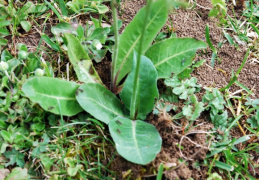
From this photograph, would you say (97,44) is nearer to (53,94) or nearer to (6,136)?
(53,94)

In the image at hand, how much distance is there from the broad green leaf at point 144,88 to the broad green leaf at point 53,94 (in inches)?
12.0

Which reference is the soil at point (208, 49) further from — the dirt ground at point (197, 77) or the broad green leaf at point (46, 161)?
the broad green leaf at point (46, 161)

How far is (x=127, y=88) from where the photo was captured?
1.74 meters

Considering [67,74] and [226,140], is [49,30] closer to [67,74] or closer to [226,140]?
[67,74]

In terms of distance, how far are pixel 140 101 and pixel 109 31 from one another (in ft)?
1.88

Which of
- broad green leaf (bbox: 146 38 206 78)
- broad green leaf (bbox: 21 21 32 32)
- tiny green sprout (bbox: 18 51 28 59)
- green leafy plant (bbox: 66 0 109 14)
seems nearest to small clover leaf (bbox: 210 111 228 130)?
broad green leaf (bbox: 146 38 206 78)

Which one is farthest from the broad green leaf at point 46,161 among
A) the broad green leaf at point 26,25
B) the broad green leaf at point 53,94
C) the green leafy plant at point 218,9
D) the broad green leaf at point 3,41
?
the green leafy plant at point 218,9

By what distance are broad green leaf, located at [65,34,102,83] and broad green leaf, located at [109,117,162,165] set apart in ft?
1.18

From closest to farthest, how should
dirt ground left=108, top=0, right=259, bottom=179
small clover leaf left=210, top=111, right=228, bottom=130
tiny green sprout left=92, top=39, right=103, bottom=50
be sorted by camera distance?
dirt ground left=108, top=0, right=259, bottom=179
small clover leaf left=210, top=111, right=228, bottom=130
tiny green sprout left=92, top=39, right=103, bottom=50

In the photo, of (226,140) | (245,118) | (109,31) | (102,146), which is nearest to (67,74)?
(109,31)

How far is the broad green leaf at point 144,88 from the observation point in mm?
1711

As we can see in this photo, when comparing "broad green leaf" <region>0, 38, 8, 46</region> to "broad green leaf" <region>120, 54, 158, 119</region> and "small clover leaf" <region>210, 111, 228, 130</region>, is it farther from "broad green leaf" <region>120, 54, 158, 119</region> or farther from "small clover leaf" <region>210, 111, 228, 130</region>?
"small clover leaf" <region>210, 111, 228, 130</region>

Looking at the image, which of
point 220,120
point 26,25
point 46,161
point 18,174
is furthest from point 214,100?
point 26,25

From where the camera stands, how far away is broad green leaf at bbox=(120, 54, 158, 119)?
67.4 inches
